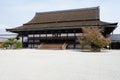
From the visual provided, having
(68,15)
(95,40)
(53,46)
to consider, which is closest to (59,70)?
(95,40)

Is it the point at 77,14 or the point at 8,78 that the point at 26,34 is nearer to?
the point at 77,14

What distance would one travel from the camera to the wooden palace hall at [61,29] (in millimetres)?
29117

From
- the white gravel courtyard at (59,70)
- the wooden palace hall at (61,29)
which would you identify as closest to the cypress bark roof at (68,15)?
the wooden palace hall at (61,29)

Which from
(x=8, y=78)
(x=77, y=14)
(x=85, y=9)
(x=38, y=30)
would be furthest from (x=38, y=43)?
(x=8, y=78)

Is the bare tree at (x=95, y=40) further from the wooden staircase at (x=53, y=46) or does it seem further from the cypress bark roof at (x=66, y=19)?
the wooden staircase at (x=53, y=46)

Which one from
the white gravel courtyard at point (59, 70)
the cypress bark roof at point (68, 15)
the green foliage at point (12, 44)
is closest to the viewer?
A: the white gravel courtyard at point (59, 70)

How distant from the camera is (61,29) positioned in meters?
29.8

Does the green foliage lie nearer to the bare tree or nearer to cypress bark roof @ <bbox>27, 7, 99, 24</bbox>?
cypress bark roof @ <bbox>27, 7, 99, 24</bbox>

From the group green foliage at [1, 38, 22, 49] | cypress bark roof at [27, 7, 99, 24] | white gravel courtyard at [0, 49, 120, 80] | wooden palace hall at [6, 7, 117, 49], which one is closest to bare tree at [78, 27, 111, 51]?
wooden palace hall at [6, 7, 117, 49]

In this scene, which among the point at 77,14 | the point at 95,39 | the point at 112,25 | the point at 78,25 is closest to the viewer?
the point at 95,39

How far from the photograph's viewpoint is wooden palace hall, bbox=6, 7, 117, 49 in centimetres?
2912

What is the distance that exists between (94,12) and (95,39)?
10.7m

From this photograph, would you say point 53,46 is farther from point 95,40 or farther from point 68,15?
point 95,40

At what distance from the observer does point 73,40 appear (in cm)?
2966
